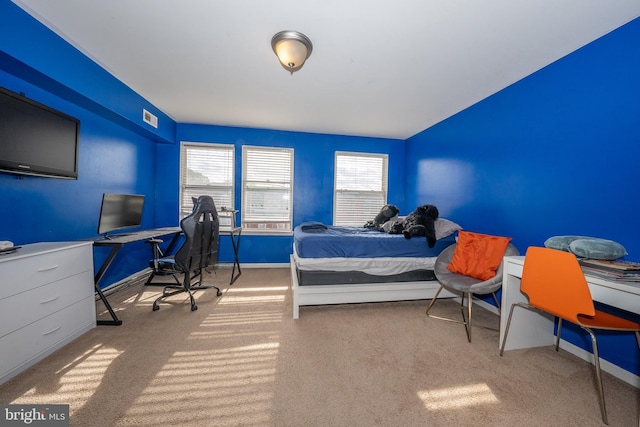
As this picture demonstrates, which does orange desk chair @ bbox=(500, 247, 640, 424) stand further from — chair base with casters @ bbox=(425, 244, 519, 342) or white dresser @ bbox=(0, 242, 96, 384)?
white dresser @ bbox=(0, 242, 96, 384)

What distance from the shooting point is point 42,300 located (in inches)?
68.6

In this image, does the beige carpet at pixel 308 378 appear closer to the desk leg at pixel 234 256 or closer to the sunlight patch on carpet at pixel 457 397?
the sunlight patch on carpet at pixel 457 397

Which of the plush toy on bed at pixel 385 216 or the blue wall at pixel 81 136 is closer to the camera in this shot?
the blue wall at pixel 81 136

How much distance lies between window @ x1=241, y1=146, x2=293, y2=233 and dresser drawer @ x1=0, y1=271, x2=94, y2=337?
2478 millimetres

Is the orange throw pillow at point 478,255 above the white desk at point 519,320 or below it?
above

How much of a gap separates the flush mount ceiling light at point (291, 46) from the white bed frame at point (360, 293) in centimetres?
216

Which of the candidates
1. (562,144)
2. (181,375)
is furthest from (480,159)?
(181,375)

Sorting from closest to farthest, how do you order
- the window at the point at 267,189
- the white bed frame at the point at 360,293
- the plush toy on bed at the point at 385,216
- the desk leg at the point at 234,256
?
the white bed frame at the point at 360,293 < the desk leg at the point at 234,256 < the plush toy on bed at the point at 385,216 < the window at the point at 267,189

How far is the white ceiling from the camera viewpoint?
1.70 meters

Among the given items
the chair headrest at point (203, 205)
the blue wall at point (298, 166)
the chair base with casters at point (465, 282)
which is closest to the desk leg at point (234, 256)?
the blue wall at point (298, 166)

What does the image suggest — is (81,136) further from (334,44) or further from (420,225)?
(420,225)

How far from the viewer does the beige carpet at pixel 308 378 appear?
1380 mm

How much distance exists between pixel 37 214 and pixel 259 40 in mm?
2539

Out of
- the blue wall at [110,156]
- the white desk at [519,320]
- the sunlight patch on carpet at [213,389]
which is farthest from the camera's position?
the white desk at [519,320]
